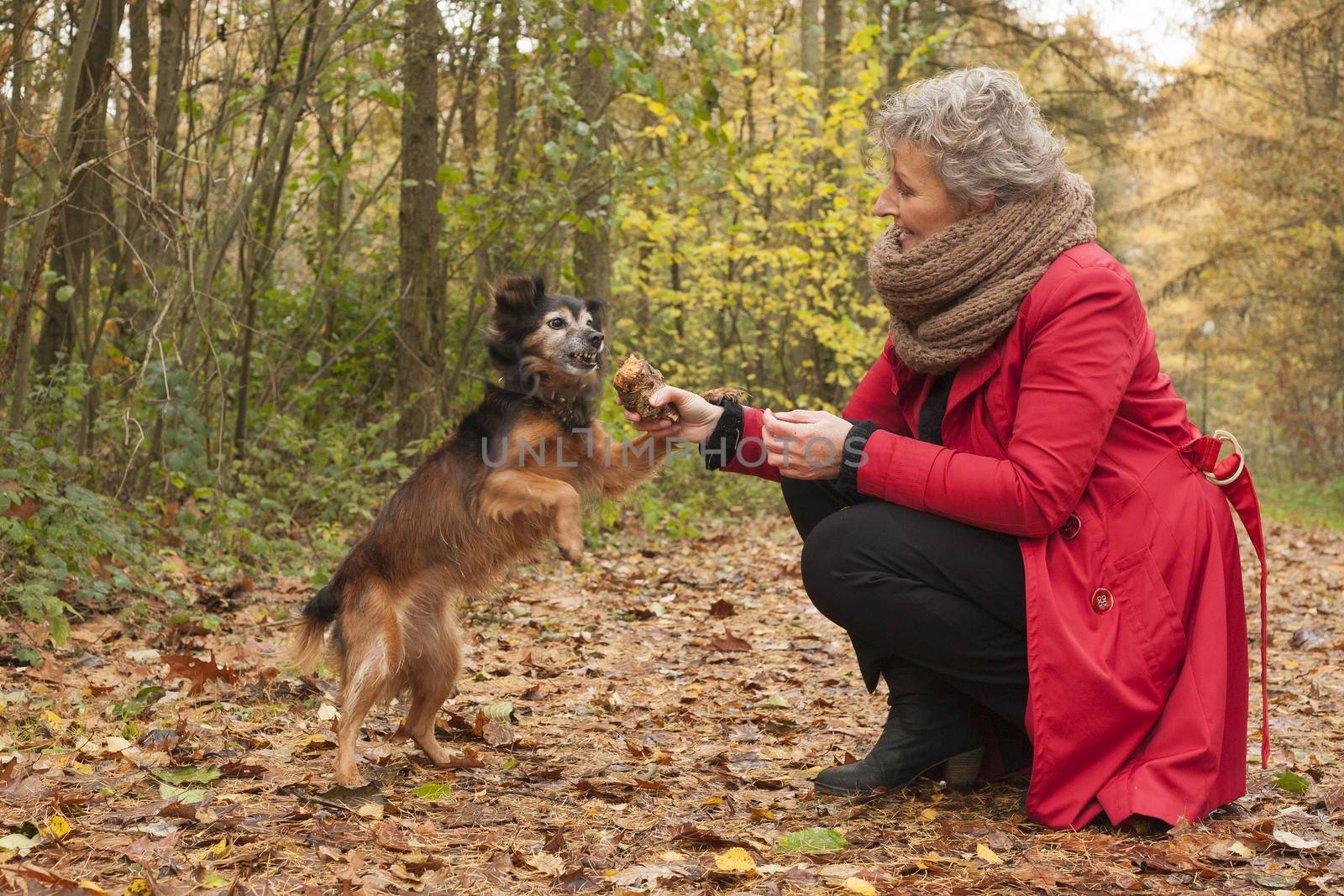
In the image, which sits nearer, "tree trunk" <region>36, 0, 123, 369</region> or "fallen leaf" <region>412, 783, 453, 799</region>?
"fallen leaf" <region>412, 783, 453, 799</region>

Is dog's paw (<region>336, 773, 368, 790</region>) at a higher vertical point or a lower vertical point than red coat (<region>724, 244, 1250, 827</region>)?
lower

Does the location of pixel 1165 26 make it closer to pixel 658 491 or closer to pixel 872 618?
pixel 658 491

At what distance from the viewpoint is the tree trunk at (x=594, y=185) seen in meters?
8.59

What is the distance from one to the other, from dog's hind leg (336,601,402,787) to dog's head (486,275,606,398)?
3.39ft

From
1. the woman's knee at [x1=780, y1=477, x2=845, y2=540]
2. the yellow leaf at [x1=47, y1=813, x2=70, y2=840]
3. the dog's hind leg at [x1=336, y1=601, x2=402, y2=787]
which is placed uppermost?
the woman's knee at [x1=780, y1=477, x2=845, y2=540]

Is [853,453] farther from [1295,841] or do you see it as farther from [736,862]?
[1295,841]

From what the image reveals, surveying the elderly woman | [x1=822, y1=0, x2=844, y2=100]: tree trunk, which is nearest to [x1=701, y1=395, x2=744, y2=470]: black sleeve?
the elderly woman

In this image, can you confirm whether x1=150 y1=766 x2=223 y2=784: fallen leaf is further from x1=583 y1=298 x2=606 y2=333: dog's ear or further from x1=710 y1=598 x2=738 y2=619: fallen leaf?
x1=710 y1=598 x2=738 y2=619: fallen leaf

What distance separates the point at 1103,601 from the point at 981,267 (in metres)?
0.89

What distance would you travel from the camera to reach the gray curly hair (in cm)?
282

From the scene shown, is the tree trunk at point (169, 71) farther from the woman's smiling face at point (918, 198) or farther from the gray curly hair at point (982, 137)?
the gray curly hair at point (982, 137)

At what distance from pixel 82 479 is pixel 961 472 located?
17.7ft

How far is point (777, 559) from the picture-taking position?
8047mm

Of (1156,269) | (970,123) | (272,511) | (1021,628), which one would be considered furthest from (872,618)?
(1156,269)
